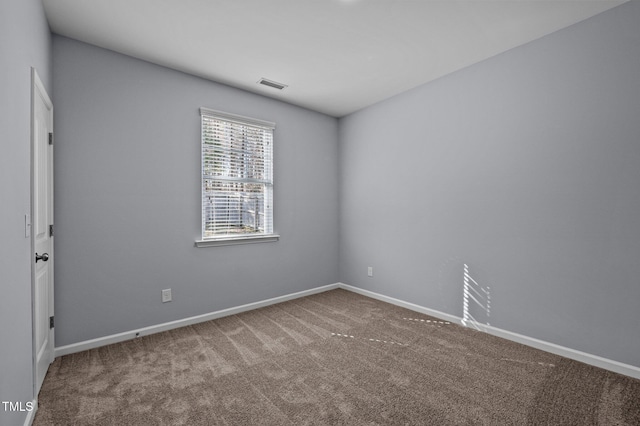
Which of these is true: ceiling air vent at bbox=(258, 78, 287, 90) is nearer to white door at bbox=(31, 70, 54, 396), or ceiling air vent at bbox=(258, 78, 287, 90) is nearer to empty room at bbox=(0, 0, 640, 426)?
empty room at bbox=(0, 0, 640, 426)

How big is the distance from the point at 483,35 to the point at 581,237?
1.90 meters

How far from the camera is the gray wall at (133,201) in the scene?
258cm

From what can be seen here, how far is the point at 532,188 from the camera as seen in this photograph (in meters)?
2.70

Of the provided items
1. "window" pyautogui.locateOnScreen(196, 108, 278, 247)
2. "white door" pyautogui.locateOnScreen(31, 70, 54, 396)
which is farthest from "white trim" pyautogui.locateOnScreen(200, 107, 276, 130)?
"white door" pyautogui.locateOnScreen(31, 70, 54, 396)

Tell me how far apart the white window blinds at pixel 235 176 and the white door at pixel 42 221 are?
1.29m

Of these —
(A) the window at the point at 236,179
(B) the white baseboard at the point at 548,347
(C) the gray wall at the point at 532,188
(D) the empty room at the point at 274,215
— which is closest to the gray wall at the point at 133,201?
(D) the empty room at the point at 274,215

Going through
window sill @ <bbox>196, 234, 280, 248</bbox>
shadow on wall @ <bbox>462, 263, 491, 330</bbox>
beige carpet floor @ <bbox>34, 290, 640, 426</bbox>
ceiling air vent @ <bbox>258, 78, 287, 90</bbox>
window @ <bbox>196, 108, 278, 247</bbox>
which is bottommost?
beige carpet floor @ <bbox>34, 290, 640, 426</bbox>

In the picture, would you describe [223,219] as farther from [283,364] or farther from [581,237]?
[581,237]

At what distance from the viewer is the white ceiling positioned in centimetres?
223

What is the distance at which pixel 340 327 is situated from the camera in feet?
10.3

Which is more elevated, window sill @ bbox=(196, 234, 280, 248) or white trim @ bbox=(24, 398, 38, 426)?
window sill @ bbox=(196, 234, 280, 248)

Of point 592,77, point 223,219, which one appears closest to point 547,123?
point 592,77

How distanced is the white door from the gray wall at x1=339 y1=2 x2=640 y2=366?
3434 millimetres

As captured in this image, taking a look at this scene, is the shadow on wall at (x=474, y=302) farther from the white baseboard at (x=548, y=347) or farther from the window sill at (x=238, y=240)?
the window sill at (x=238, y=240)
